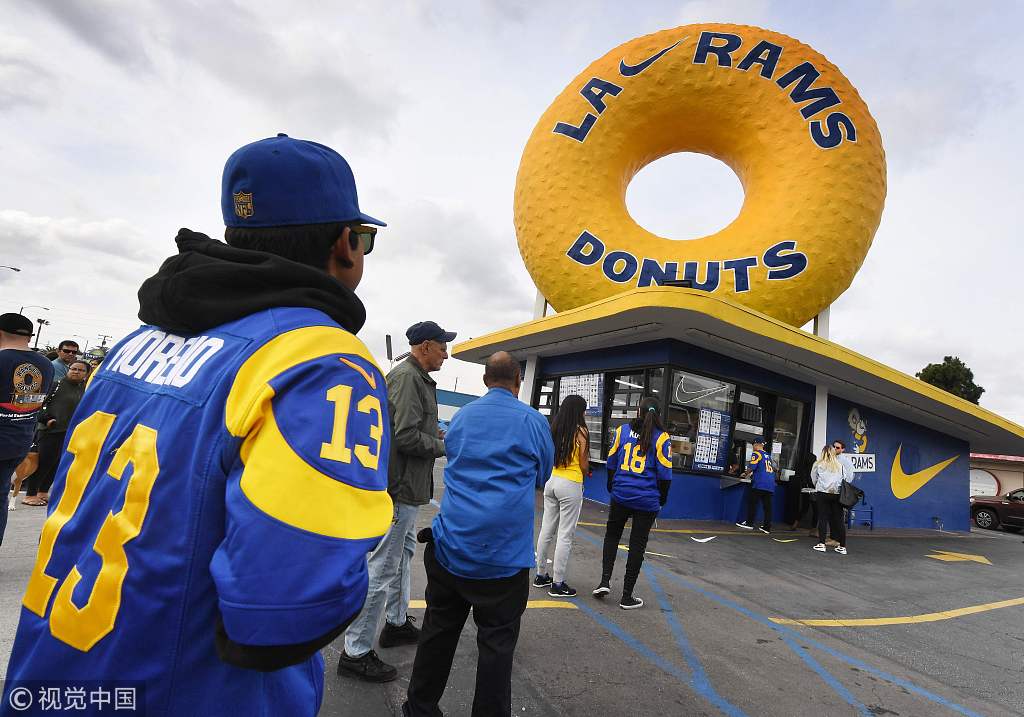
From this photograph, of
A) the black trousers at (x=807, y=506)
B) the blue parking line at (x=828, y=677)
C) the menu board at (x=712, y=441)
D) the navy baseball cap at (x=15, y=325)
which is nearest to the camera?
the blue parking line at (x=828, y=677)

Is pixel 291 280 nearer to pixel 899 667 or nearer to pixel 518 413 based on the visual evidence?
pixel 518 413

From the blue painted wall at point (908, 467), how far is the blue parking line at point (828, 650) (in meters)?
7.78

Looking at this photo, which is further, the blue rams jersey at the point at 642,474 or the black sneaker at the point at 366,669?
the blue rams jersey at the point at 642,474

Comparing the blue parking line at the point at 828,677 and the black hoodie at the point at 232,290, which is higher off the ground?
the black hoodie at the point at 232,290

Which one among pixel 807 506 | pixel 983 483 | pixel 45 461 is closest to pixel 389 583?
pixel 45 461

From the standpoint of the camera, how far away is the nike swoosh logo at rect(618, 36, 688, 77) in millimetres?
9156

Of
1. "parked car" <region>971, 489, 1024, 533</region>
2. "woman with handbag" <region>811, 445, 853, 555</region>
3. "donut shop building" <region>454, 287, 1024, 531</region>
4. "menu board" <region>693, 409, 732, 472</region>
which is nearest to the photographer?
"woman with handbag" <region>811, 445, 853, 555</region>

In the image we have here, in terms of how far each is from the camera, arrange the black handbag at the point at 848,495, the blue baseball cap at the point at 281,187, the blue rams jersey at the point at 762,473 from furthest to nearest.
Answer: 1. the blue rams jersey at the point at 762,473
2. the black handbag at the point at 848,495
3. the blue baseball cap at the point at 281,187

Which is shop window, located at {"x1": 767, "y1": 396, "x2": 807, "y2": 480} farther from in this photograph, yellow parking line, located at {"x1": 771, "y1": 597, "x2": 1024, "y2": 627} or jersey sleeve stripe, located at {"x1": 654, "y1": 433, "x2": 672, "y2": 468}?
jersey sleeve stripe, located at {"x1": 654, "y1": 433, "x2": 672, "y2": 468}

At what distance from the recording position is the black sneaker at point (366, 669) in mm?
2643

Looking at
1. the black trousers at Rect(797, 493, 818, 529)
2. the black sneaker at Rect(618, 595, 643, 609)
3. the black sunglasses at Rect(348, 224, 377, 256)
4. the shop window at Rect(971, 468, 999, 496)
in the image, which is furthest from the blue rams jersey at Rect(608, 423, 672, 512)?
the shop window at Rect(971, 468, 999, 496)

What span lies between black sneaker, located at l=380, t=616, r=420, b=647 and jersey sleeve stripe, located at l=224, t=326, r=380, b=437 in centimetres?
272

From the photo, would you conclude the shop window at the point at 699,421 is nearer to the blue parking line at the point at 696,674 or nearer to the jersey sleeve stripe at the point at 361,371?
the blue parking line at the point at 696,674

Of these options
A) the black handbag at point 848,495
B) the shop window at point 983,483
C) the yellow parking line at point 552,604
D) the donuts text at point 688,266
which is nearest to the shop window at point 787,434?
the black handbag at point 848,495
